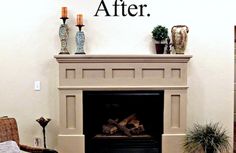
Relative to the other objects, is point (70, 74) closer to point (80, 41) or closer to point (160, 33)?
point (80, 41)

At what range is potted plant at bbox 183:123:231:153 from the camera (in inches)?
140

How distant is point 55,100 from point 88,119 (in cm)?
48

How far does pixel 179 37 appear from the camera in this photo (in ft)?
12.0

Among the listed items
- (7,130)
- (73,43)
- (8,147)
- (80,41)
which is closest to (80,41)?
(80,41)

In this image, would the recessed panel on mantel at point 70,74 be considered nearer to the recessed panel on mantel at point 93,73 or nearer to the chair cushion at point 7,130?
the recessed panel on mantel at point 93,73

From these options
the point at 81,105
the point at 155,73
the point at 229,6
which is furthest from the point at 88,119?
the point at 229,6

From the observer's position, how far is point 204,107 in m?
3.91

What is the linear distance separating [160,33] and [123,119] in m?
1.17

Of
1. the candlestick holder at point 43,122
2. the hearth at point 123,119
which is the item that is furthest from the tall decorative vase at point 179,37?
the candlestick holder at point 43,122

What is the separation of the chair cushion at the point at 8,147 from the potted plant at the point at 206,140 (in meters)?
1.98

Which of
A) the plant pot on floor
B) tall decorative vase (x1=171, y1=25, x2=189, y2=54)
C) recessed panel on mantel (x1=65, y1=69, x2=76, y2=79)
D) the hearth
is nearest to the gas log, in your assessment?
the hearth

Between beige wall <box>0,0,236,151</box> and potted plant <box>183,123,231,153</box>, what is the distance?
0.44 meters

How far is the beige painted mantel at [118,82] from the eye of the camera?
3631 mm

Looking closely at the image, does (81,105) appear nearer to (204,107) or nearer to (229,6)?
(204,107)
